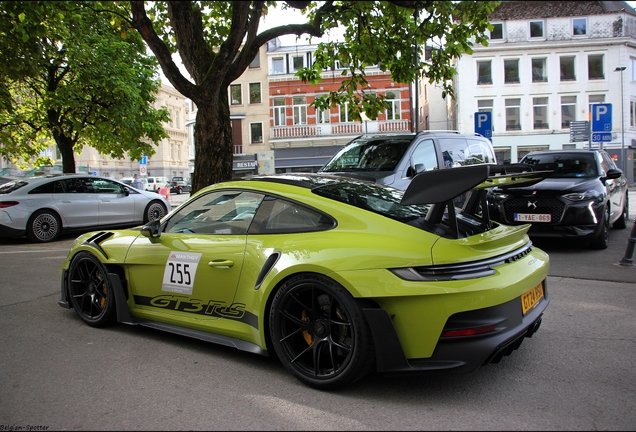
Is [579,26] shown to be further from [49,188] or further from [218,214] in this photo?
[218,214]

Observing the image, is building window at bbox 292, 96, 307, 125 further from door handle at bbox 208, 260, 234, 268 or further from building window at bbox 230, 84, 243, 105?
door handle at bbox 208, 260, 234, 268

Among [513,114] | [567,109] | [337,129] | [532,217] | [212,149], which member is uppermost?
[567,109]

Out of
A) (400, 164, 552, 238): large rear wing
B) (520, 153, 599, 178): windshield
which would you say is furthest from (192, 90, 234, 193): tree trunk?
(400, 164, 552, 238): large rear wing

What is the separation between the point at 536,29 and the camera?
40.3 metres

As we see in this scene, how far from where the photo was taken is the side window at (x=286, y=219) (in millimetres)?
3357

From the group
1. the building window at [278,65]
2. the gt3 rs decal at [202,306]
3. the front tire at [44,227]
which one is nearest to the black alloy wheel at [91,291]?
the gt3 rs decal at [202,306]

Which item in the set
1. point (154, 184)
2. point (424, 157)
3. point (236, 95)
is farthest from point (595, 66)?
point (154, 184)

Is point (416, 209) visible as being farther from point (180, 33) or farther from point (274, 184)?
point (180, 33)

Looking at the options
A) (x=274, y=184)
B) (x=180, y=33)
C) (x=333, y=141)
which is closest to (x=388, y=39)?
(x=180, y=33)

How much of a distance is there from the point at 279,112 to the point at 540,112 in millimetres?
20885

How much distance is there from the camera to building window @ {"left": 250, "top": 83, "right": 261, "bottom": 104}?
4294 centimetres

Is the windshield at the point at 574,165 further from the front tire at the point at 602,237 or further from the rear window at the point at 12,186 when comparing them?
the rear window at the point at 12,186

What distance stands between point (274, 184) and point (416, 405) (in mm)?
1800

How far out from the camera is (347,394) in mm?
3078
